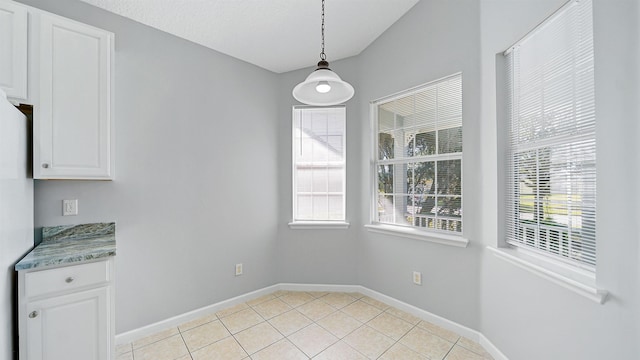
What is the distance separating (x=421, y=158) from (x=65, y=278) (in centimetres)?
271

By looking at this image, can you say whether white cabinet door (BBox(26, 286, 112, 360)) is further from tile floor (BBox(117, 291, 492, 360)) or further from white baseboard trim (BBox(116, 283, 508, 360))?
white baseboard trim (BBox(116, 283, 508, 360))

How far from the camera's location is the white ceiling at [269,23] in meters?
2.07

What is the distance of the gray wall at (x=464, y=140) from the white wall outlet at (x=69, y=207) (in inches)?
97.6

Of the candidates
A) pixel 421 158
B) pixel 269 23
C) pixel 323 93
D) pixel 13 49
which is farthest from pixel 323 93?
pixel 13 49

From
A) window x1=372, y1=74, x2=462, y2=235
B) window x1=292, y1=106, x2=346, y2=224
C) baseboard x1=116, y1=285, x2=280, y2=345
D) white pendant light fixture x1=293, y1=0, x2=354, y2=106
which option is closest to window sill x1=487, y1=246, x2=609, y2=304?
window x1=372, y1=74, x2=462, y2=235

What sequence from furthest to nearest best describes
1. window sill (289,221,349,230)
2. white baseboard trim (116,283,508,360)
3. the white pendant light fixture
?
window sill (289,221,349,230), white baseboard trim (116,283,508,360), the white pendant light fixture

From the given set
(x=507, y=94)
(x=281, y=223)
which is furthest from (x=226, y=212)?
(x=507, y=94)

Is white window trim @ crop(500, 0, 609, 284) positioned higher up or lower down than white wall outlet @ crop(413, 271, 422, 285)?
higher up

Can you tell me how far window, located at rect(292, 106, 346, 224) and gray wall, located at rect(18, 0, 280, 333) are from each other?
0.29 m

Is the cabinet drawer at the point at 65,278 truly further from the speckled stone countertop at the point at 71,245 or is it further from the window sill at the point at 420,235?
the window sill at the point at 420,235

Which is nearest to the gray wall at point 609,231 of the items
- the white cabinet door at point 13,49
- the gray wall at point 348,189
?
the gray wall at point 348,189

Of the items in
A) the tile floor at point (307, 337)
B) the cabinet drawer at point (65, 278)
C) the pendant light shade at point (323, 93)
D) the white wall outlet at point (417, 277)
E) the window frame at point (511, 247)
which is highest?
the pendant light shade at point (323, 93)

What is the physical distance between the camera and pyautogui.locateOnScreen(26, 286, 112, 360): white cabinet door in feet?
4.49

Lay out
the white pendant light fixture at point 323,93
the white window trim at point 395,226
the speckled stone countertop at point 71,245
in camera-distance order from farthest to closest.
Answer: the white window trim at point 395,226 → the white pendant light fixture at point 323,93 → the speckled stone countertop at point 71,245
